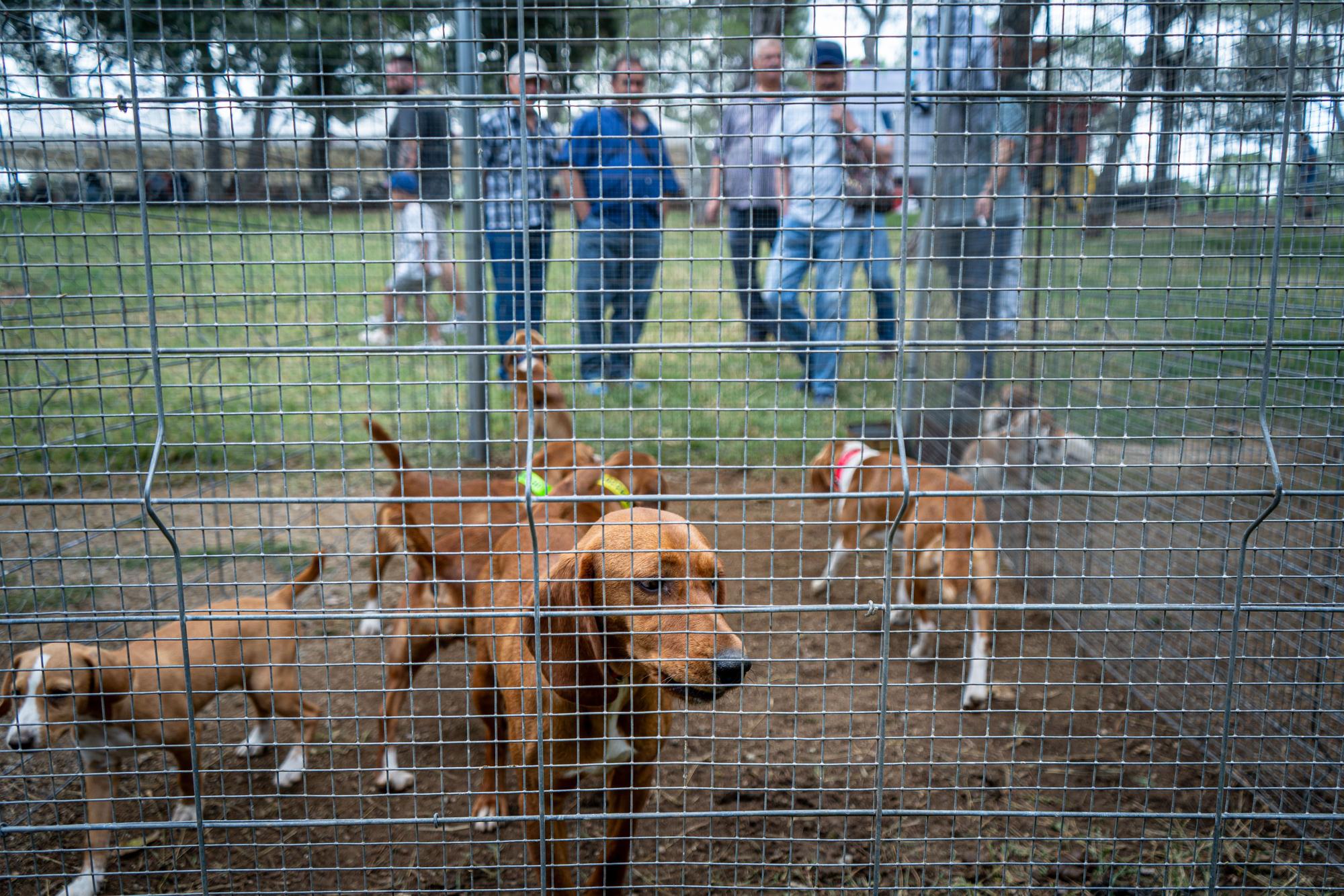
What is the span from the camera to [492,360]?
6.54 m

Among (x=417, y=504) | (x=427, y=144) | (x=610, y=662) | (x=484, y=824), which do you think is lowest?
(x=484, y=824)

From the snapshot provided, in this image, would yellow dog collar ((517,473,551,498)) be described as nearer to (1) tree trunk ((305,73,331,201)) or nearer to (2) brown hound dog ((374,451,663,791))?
(2) brown hound dog ((374,451,663,791))

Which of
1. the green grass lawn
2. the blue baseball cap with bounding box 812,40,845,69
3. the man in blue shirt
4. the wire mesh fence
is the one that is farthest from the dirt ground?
the blue baseball cap with bounding box 812,40,845,69

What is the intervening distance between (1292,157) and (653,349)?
2.83 metres

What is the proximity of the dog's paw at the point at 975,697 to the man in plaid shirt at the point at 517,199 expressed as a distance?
8.94ft

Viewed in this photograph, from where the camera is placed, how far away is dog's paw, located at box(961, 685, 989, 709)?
426 cm

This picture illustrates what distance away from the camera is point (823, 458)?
547cm

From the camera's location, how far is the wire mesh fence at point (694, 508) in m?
2.33

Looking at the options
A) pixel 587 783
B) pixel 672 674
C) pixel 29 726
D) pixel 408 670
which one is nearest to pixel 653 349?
pixel 672 674

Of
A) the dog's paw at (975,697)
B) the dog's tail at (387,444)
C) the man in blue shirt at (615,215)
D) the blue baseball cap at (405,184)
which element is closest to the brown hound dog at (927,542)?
the dog's paw at (975,697)

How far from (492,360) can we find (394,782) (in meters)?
3.51

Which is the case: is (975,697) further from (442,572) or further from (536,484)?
(442,572)

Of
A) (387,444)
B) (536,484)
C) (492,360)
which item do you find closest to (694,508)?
(536,484)

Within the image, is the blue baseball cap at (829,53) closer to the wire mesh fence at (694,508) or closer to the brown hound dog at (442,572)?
the wire mesh fence at (694,508)
